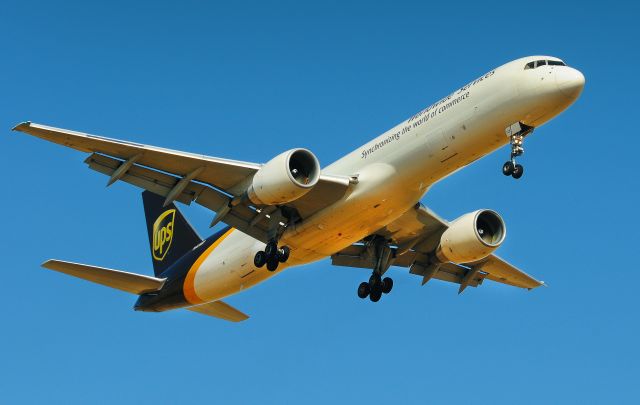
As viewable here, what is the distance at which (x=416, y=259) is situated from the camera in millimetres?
37625

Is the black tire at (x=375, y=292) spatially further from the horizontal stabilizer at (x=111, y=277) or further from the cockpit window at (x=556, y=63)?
the cockpit window at (x=556, y=63)

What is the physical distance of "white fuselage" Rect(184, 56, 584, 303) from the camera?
29188 mm

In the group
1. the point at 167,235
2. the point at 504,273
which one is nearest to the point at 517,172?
the point at 504,273

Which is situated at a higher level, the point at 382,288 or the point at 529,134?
the point at 529,134

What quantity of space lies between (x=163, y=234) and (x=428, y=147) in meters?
14.1

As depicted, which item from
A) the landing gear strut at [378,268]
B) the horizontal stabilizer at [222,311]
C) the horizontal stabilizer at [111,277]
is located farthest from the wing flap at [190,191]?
the horizontal stabilizer at [222,311]

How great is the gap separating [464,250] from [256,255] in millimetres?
7123

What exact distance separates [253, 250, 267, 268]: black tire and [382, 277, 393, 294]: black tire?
5.36 meters

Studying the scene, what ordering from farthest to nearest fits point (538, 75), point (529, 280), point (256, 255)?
point (529, 280)
point (256, 255)
point (538, 75)

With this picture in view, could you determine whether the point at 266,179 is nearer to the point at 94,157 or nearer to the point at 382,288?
the point at 94,157

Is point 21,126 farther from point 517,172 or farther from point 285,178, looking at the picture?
point 517,172

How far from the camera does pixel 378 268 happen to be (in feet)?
119

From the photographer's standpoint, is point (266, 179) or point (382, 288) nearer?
point (266, 179)

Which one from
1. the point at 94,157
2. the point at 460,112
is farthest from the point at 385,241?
the point at 94,157
